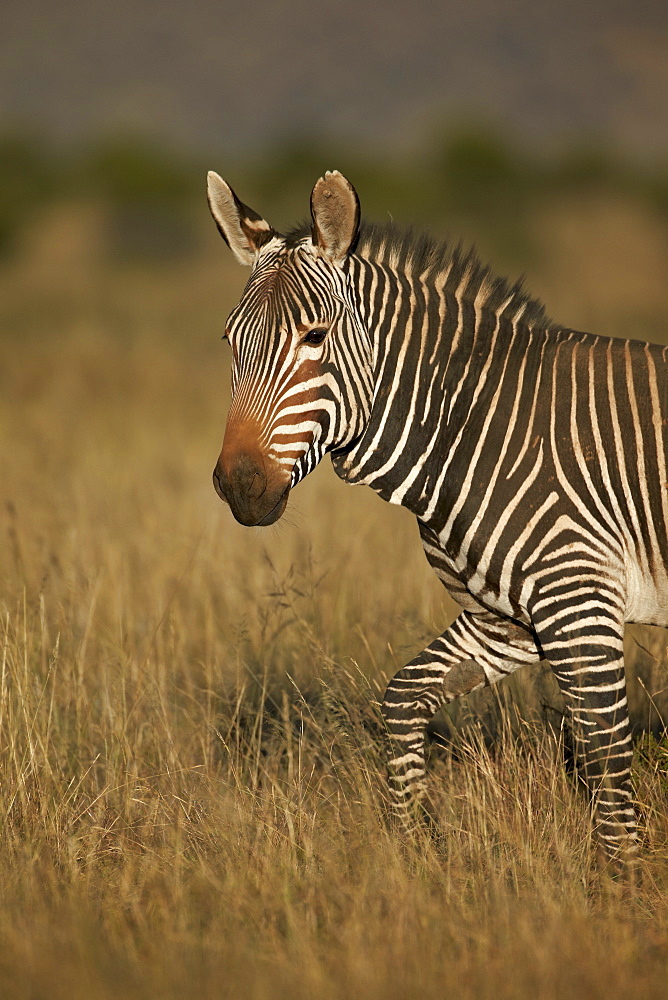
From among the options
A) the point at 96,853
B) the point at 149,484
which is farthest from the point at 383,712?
the point at 149,484

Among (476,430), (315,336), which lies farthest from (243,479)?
(476,430)

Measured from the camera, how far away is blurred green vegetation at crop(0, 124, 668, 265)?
2000 inches

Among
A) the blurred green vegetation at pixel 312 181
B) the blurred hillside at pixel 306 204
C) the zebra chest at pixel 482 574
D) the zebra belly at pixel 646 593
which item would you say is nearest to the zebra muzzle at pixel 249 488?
the zebra chest at pixel 482 574

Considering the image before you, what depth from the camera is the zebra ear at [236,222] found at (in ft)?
13.9

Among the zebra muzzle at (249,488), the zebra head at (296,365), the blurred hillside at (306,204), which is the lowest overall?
the zebra muzzle at (249,488)

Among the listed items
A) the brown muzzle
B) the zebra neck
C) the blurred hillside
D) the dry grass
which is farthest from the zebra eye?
the blurred hillside

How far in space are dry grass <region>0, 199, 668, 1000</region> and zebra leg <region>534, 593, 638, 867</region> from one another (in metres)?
0.16

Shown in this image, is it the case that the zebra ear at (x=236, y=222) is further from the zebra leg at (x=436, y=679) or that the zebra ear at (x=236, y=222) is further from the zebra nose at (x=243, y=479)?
the zebra leg at (x=436, y=679)

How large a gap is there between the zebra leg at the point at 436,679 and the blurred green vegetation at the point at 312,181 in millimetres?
43701

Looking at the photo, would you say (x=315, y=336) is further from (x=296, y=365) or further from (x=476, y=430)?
(x=476, y=430)

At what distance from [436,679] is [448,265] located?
5.89 ft

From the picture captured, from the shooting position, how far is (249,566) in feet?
26.5

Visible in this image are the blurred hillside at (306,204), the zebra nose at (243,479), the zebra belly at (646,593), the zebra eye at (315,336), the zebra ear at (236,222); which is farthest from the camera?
the blurred hillside at (306,204)

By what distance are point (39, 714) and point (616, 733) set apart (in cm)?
286
